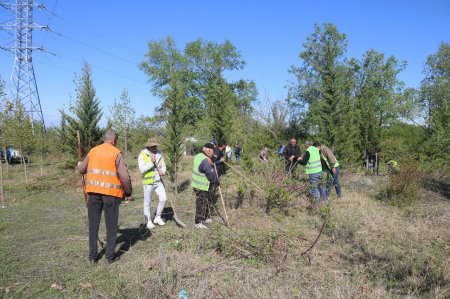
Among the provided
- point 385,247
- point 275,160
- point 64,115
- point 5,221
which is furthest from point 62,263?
point 64,115

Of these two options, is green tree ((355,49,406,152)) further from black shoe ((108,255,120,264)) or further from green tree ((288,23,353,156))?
black shoe ((108,255,120,264))

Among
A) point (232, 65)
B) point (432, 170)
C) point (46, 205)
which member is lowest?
point (46, 205)

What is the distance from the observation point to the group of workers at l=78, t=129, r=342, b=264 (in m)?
5.00

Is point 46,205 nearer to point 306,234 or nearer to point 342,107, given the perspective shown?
point 306,234

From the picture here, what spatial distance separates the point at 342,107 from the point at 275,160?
12673 millimetres

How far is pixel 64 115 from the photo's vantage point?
15250 millimetres

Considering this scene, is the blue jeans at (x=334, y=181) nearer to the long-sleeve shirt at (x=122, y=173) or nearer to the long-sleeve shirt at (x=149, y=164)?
the long-sleeve shirt at (x=149, y=164)

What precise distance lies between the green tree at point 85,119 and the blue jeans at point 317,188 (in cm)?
988

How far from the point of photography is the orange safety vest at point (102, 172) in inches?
196

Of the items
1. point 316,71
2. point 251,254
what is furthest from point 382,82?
point 251,254

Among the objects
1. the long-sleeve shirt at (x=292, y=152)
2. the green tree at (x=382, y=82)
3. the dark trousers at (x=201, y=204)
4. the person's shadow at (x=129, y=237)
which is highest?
the green tree at (x=382, y=82)

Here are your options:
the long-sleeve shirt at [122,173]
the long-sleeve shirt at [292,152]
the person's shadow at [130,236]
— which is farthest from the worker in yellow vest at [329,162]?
the long-sleeve shirt at [122,173]

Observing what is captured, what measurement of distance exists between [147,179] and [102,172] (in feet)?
7.17

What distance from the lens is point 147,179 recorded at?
714cm
